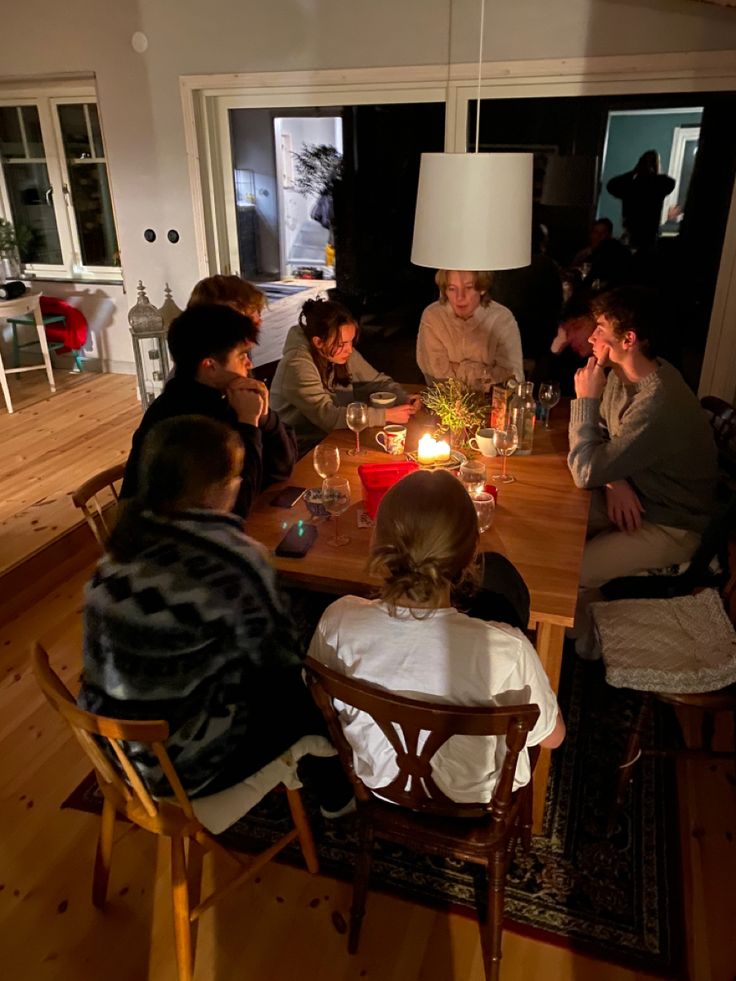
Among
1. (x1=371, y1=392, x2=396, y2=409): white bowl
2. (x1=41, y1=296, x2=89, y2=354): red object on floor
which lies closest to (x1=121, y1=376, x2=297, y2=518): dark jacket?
(x1=371, y1=392, x2=396, y2=409): white bowl

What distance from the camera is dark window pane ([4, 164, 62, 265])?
18.7 ft

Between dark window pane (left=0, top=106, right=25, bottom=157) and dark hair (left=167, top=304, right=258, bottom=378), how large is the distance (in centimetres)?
447

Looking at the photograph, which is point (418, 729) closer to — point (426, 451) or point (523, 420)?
point (426, 451)

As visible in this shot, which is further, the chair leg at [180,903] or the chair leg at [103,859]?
the chair leg at [103,859]

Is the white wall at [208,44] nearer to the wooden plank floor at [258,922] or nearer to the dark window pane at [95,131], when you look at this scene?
the dark window pane at [95,131]

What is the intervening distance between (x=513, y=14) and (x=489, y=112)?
439mm

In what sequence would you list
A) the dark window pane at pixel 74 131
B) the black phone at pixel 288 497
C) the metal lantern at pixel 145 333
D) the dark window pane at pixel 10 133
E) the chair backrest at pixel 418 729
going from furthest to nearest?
the dark window pane at pixel 10 133, the dark window pane at pixel 74 131, the metal lantern at pixel 145 333, the black phone at pixel 288 497, the chair backrest at pixel 418 729

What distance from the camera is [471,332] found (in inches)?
124

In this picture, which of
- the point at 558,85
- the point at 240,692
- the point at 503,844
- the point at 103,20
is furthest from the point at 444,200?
the point at 103,20

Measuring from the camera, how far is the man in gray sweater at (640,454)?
2.24m

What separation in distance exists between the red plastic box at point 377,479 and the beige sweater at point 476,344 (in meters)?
1.08

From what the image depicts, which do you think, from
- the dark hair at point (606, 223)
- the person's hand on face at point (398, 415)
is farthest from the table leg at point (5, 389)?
the dark hair at point (606, 223)

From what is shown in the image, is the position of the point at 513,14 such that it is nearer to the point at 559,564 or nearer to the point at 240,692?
the point at 559,564

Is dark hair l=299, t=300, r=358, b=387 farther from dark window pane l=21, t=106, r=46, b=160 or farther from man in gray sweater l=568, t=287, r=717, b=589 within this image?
dark window pane l=21, t=106, r=46, b=160
